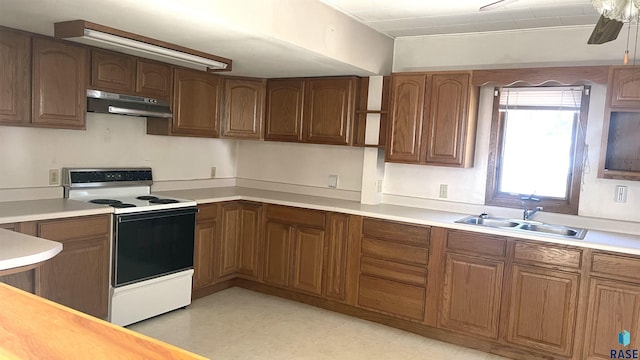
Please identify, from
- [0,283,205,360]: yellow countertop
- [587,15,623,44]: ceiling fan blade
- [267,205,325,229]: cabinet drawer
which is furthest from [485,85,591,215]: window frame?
[0,283,205,360]: yellow countertop

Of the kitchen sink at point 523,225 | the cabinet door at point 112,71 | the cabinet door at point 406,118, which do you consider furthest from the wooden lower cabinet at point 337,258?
the cabinet door at point 112,71

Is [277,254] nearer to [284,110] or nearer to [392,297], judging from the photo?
[392,297]

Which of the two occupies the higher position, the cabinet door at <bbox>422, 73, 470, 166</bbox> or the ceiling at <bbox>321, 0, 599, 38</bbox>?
the ceiling at <bbox>321, 0, 599, 38</bbox>

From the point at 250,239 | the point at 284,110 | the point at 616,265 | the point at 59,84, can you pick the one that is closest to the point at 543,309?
the point at 616,265

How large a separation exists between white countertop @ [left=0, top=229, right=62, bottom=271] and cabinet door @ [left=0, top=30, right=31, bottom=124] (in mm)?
1095

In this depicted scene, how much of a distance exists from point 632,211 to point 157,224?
135 inches

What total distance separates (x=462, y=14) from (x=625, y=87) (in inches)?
45.8

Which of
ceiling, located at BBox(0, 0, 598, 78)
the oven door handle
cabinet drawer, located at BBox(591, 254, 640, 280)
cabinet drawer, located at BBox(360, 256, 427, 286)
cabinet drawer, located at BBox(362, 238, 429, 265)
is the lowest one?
cabinet drawer, located at BBox(360, 256, 427, 286)

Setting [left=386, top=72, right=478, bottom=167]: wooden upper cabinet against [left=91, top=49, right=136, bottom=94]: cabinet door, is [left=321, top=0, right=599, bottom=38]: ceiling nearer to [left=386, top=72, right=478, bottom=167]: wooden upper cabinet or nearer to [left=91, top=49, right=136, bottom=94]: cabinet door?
[left=386, top=72, right=478, bottom=167]: wooden upper cabinet

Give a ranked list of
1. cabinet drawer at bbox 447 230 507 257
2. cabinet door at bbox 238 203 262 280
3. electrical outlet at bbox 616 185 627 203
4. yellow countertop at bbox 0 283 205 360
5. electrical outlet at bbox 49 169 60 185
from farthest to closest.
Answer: cabinet door at bbox 238 203 262 280, electrical outlet at bbox 49 169 60 185, electrical outlet at bbox 616 185 627 203, cabinet drawer at bbox 447 230 507 257, yellow countertop at bbox 0 283 205 360

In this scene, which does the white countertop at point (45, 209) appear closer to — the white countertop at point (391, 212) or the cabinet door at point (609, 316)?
the white countertop at point (391, 212)

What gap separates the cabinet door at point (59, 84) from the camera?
10.3ft

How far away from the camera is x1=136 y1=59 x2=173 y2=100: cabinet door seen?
12.4ft

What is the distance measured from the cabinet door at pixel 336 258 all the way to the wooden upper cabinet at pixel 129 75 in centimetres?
176
